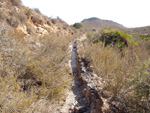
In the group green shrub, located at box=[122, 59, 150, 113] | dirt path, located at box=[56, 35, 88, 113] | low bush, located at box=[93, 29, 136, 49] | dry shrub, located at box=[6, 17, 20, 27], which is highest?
dry shrub, located at box=[6, 17, 20, 27]

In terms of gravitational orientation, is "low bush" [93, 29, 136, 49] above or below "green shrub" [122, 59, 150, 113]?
above

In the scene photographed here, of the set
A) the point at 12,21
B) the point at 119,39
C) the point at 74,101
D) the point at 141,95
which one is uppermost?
the point at 12,21

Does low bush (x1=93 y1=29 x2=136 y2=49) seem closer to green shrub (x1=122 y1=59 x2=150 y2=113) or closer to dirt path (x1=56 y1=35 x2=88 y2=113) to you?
dirt path (x1=56 y1=35 x2=88 y2=113)

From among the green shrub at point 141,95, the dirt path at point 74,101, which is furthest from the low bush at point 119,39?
the green shrub at point 141,95

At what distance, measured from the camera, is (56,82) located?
9.80 ft

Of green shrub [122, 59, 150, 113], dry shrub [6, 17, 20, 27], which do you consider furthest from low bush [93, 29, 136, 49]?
dry shrub [6, 17, 20, 27]

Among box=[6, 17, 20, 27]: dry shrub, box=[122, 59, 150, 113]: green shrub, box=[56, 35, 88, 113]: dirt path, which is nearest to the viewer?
box=[122, 59, 150, 113]: green shrub

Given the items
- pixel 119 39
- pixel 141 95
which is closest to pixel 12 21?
pixel 119 39

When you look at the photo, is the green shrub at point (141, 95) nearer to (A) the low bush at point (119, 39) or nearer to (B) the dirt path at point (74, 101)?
(B) the dirt path at point (74, 101)

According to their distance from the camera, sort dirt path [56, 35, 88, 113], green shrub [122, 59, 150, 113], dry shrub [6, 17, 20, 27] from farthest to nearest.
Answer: dry shrub [6, 17, 20, 27], dirt path [56, 35, 88, 113], green shrub [122, 59, 150, 113]

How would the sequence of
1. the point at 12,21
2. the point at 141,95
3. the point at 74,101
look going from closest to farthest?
the point at 141,95 < the point at 74,101 < the point at 12,21

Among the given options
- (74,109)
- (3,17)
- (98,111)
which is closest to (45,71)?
(74,109)

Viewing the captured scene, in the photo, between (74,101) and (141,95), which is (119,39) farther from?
(141,95)

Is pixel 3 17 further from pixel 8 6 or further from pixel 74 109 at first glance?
pixel 74 109
